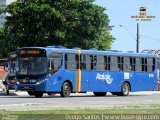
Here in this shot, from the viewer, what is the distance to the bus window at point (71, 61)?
3694 centimetres

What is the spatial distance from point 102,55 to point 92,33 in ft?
52.1

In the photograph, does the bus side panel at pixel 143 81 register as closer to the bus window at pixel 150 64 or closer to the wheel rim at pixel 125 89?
the bus window at pixel 150 64

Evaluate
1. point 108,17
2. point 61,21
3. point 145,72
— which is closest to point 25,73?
point 145,72

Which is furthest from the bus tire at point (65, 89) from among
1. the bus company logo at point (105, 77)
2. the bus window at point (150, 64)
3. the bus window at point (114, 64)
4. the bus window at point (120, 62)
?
the bus window at point (150, 64)

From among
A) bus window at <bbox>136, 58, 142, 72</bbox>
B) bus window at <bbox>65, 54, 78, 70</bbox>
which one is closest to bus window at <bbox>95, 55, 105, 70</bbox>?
bus window at <bbox>65, 54, 78, 70</bbox>

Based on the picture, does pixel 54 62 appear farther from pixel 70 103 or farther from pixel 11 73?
pixel 70 103

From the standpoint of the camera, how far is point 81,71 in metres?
38.1

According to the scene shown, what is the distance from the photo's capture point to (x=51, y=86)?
36.2 metres

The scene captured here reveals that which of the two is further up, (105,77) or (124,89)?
(105,77)

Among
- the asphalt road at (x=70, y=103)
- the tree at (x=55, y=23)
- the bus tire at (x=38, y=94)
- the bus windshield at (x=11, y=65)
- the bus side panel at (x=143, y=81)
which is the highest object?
the tree at (x=55, y=23)

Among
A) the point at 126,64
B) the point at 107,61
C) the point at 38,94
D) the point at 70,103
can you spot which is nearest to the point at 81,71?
the point at 107,61

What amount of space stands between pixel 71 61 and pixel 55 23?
1638cm

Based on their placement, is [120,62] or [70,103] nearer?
[70,103]

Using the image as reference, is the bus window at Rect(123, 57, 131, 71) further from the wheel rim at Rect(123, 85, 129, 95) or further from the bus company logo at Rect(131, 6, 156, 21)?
the bus company logo at Rect(131, 6, 156, 21)
